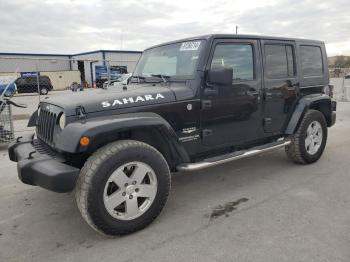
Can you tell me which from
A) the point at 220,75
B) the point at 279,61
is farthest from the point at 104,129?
the point at 279,61

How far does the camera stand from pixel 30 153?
341 cm

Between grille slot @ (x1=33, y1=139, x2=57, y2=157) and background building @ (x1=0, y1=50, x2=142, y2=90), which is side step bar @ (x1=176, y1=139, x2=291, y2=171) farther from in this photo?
background building @ (x1=0, y1=50, x2=142, y2=90)

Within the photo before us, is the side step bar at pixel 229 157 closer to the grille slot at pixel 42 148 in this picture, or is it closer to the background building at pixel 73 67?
the grille slot at pixel 42 148

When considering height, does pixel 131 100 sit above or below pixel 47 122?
above

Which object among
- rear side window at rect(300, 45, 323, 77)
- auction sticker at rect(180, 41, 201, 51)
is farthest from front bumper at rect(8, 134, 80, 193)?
rear side window at rect(300, 45, 323, 77)

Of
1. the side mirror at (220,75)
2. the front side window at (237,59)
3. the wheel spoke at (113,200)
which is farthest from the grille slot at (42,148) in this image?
the front side window at (237,59)

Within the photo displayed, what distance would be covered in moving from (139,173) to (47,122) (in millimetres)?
1200

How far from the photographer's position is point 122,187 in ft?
10.3

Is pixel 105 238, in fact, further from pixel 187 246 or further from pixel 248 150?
pixel 248 150

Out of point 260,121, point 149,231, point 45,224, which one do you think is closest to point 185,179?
point 260,121

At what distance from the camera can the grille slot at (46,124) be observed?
3455 mm

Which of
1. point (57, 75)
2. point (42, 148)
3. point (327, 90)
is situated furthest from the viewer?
point (57, 75)

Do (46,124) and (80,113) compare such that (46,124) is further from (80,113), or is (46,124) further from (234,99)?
(234,99)

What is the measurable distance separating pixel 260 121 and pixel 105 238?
2483 millimetres
